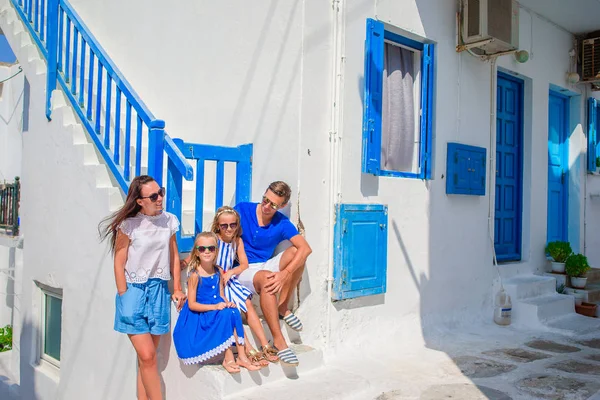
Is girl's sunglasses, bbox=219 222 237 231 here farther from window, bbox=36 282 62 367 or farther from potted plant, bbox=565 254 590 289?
potted plant, bbox=565 254 590 289

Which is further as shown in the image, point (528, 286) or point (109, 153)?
point (528, 286)

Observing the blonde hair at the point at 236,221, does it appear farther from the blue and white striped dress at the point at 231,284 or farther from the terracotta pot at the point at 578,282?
the terracotta pot at the point at 578,282

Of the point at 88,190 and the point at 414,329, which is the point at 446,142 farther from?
the point at 88,190

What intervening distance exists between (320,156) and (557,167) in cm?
446

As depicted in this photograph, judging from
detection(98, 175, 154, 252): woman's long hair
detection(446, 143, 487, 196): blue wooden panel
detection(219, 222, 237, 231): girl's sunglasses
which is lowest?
detection(219, 222, 237, 231): girl's sunglasses

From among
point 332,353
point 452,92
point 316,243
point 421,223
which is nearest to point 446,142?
point 452,92

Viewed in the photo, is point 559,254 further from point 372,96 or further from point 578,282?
point 372,96

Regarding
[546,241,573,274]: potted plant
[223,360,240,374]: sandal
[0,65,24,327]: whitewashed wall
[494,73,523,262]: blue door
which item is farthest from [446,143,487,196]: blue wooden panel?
[0,65,24,327]: whitewashed wall

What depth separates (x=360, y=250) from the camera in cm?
469

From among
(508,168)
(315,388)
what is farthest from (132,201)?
(508,168)

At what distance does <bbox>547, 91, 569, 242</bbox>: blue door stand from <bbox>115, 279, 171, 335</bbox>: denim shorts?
543 centimetres

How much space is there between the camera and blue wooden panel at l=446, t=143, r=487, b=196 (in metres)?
5.56

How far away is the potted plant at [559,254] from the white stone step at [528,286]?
28cm

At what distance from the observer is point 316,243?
4523mm
